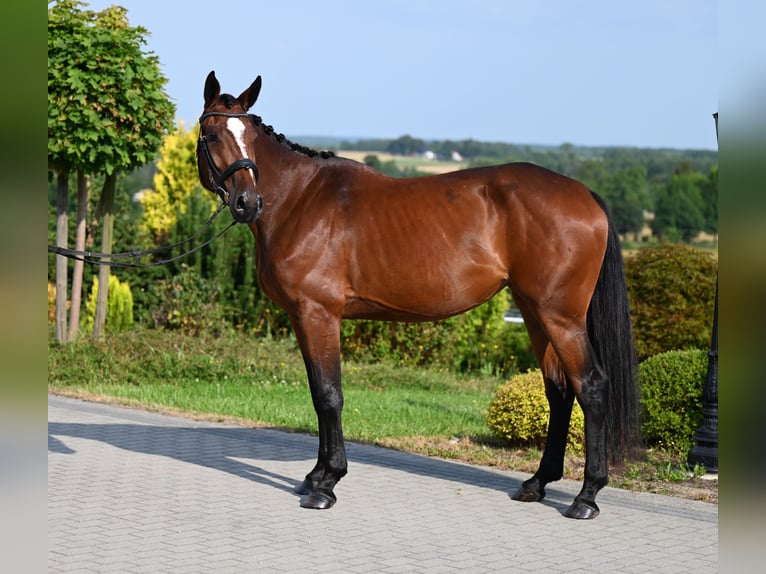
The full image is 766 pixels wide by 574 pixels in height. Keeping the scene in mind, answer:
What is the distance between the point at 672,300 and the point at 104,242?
667 cm

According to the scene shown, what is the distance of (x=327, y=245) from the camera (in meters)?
5.80

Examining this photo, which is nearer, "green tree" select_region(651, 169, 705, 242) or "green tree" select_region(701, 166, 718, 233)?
"green tree" select_region(701, 166, 718, 233)

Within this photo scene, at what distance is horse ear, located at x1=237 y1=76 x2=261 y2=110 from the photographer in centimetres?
581

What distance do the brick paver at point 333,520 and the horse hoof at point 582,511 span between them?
5 centimetres

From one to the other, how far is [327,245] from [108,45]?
5.77 meters

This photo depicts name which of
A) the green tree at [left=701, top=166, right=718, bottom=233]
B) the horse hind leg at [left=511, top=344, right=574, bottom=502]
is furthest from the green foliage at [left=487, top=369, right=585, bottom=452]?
the green tree at [left=701, top=166, right=718, bottom=233]

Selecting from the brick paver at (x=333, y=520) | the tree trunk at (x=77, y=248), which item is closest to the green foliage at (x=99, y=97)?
the tree trunk at (x=77, y=248)

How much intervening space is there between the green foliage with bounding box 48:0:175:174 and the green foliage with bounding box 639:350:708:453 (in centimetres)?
609

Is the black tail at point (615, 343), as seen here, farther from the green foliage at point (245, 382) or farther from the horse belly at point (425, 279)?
the green foliage at point (245, 382)

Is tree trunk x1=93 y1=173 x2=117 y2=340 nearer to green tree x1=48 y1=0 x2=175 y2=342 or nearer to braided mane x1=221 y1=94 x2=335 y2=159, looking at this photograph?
green tree x1=48 y1=0 x2=175 y2=342

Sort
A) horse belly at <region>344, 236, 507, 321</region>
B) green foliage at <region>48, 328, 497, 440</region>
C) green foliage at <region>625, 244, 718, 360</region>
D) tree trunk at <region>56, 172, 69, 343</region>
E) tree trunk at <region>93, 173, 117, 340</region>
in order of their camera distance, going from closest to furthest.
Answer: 1. horse belly at <region>344, 236, 507, 321</region>
2. green foliage at <region>48, 328, 497, 440</region>
3. green foliage at <region>625, 244, 718, 360</region>
4. tree trunk at <region>56, 172, 69, 343</region>
5. tree trunk at <region>93, 173, 117, 340</region>

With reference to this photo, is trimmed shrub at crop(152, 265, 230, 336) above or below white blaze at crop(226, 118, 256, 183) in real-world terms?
below

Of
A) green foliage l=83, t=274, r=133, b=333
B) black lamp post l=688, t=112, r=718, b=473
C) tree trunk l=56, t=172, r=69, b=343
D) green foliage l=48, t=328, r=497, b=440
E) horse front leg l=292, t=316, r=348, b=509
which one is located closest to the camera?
horse front leg l=292, t=316, r=348, b=509

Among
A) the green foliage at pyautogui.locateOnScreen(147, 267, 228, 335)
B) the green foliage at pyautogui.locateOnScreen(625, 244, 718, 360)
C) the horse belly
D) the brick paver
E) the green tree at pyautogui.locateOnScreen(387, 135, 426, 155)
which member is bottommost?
the brick paver
